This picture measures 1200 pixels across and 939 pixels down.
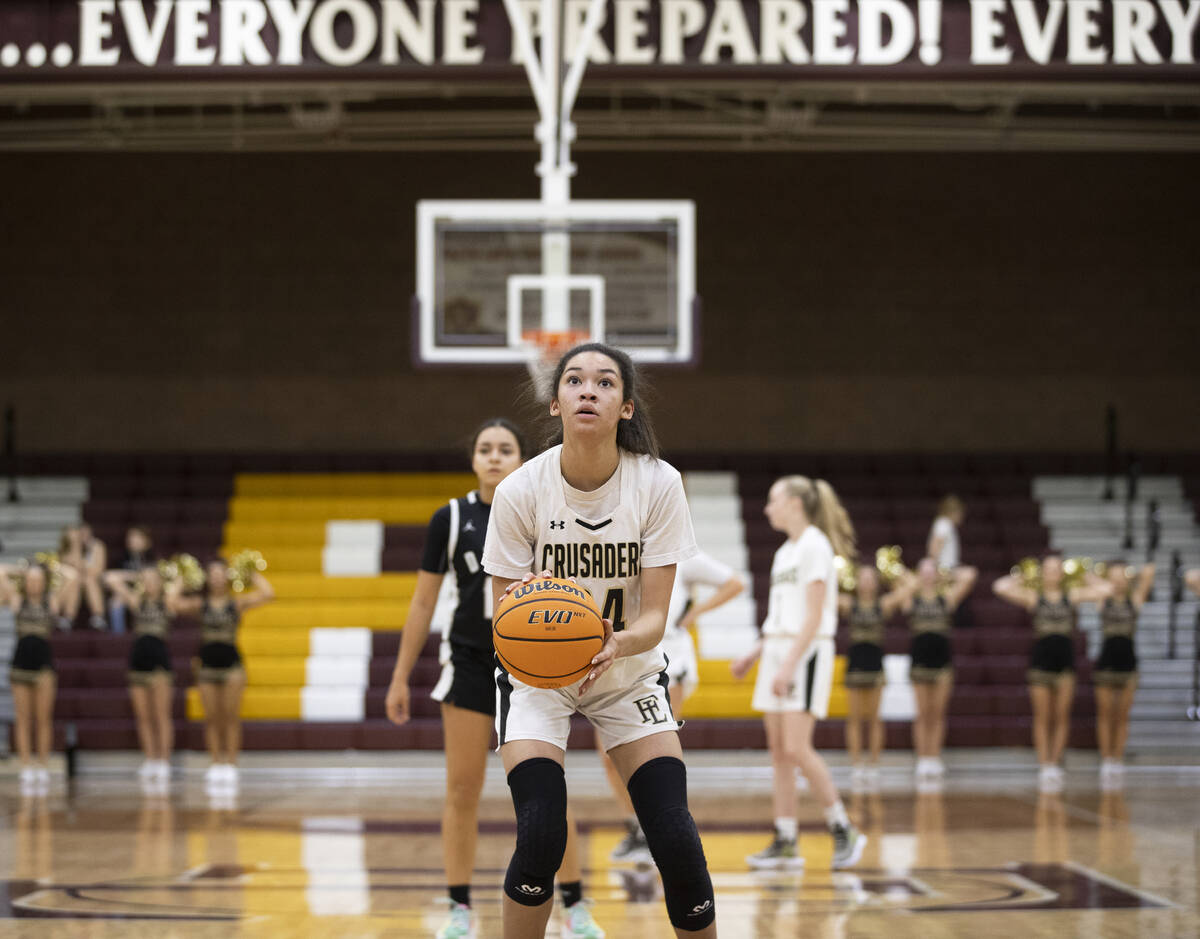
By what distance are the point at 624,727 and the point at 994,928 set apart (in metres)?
2.18

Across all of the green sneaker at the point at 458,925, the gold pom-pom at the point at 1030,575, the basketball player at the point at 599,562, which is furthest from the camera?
the gold pom-pom at the point at 1030,575

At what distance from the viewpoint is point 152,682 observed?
1061cm

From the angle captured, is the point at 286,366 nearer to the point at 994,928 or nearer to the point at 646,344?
the point at 646,344

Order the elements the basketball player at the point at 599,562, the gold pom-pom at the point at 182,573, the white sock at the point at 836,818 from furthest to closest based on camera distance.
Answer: the gold pom-pom at the point at 182,573 → the white sock at the point at 836,818 → the basketball player at the point at 599,562

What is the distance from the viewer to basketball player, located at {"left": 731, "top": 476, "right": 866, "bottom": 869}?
6449 mm

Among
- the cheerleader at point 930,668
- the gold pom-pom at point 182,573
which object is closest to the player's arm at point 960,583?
the cheerleader at point 930,668

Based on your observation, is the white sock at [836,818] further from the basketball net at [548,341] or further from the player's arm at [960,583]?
the player's arm at [960,583]

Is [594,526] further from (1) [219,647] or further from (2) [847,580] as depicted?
(2) [847,580]

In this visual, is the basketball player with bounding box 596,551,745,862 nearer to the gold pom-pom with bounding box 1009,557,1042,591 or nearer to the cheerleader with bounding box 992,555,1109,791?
the cheerleader with bounding box 992,555,1109,791

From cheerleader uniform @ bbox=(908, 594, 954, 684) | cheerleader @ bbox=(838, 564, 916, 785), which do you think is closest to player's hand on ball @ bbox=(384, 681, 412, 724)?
cheerleader @ bbox=(838, 564, 916, 785)

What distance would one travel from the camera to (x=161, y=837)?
7.52m

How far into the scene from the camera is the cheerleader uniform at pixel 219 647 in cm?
1054

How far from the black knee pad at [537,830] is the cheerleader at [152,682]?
756cm

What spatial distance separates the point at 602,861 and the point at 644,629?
3.47 metres
